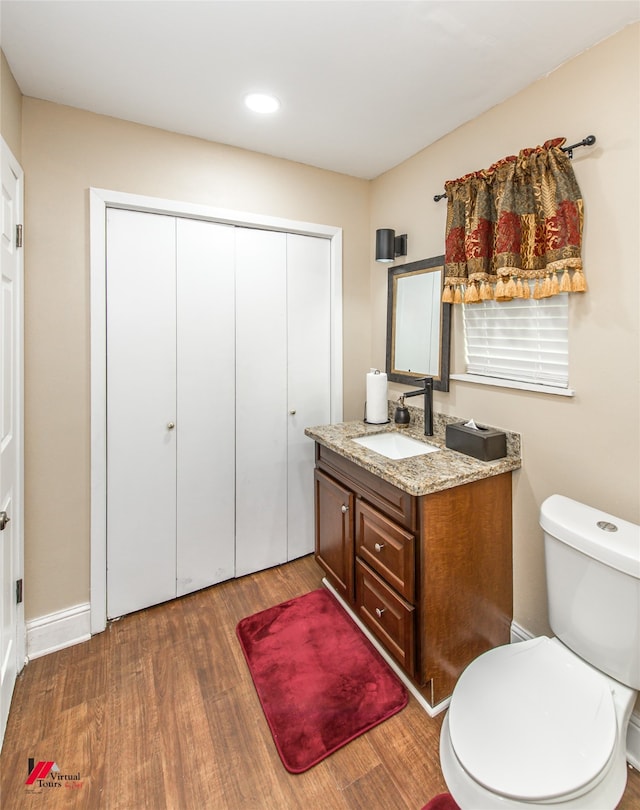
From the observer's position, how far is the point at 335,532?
2.07 metres

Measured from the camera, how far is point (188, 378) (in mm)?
2125

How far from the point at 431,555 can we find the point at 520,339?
1.01 meters

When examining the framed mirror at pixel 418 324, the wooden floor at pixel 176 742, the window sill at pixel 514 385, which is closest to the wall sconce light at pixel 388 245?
the framed mirror at pixel 418 324

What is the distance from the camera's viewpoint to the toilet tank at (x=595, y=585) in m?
1.19

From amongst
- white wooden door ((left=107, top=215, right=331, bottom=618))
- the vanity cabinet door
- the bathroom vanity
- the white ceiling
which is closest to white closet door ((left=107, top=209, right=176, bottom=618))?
white wooden door ((left=107, top=215, right=331, bottom=618))

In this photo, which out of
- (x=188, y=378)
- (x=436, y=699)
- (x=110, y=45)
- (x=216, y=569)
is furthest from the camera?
(x=216, y=569)

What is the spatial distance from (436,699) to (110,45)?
2747 millimetres

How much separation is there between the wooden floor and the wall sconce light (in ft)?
7.19

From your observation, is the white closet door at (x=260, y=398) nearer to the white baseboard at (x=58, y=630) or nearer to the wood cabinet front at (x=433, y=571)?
the wood cabinet front at (x=433, y=571)

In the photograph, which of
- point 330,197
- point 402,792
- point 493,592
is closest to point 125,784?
point 402,792

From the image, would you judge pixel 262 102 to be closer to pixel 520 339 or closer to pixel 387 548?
pixel 520 339

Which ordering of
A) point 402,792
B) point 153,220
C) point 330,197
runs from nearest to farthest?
point 402,792
point 153,220
point 330,197

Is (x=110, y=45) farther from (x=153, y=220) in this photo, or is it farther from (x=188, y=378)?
(x=188, y=378)

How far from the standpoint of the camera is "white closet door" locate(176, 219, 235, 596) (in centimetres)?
210
